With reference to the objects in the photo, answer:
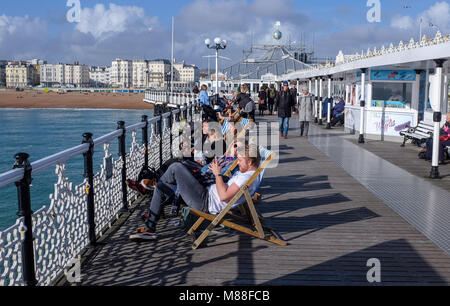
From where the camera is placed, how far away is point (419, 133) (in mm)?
12836

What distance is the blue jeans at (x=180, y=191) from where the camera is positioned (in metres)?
5.10

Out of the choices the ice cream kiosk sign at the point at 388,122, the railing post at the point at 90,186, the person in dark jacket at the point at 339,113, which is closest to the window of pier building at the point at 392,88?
the ice cream kiosk sign at the point at 388,122

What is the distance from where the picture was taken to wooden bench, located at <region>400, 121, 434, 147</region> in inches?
481

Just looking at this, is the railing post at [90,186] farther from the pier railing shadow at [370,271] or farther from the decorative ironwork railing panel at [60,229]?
the pier railing shadow at [370,271]

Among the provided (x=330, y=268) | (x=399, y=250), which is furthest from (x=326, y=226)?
(x=330, y=268)

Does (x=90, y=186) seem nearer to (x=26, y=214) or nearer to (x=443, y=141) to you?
(x=26, y=214)

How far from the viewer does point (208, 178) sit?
553 centimetres

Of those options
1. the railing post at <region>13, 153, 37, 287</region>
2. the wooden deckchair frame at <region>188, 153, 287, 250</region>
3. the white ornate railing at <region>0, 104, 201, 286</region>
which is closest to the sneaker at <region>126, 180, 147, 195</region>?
the white ornate railing at <region>0, 104, 201, 286</region>

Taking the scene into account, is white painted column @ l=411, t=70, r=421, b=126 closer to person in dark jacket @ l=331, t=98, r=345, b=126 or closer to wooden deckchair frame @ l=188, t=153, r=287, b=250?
person in dark jacket @ l=331, t=98, r=345, b=126

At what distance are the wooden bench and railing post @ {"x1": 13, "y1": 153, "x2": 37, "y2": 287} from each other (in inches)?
403

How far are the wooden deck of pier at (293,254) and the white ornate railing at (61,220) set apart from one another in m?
0.22

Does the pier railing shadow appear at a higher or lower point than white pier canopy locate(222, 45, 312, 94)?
lower
